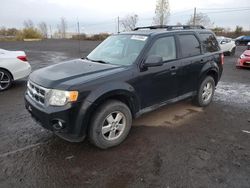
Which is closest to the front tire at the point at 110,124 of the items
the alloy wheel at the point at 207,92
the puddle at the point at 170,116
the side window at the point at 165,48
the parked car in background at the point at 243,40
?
the puddle at the point at 170,116

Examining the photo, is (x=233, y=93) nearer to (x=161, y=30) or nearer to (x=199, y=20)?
(x=161, y=30)

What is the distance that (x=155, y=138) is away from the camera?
3.83 meters

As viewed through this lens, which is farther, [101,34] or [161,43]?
[101,34]

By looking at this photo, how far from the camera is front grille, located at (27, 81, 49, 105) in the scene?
3.18 metres

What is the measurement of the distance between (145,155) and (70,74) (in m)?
1.73

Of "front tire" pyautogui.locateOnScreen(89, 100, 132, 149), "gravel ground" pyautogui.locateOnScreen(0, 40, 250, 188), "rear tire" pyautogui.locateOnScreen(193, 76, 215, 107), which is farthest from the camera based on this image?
"rear tire" pyautogui.locateOnScreen(193, 76, 215, 107)

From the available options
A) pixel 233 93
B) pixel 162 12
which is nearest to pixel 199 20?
pixel 162 12

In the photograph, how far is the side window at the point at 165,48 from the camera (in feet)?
13.0

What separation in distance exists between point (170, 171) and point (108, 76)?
5.37ft

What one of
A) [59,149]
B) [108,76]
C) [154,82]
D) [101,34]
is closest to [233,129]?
[154,82]

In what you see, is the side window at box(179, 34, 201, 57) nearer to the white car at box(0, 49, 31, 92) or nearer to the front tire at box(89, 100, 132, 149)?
the front tire at box(89, 100, 132, 149)

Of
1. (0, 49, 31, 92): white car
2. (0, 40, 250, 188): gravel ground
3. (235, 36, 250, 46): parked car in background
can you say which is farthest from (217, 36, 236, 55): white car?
(235, 36, 250, 46): parked car in background

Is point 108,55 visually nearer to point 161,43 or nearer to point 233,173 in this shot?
point 161,43

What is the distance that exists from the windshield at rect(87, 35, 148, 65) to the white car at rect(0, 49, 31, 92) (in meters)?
3.61
